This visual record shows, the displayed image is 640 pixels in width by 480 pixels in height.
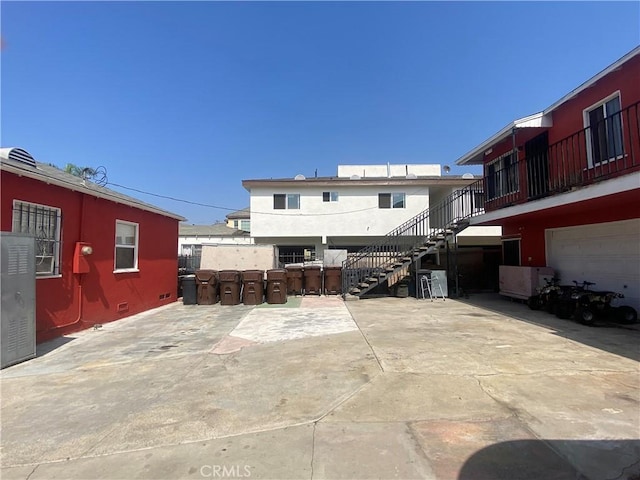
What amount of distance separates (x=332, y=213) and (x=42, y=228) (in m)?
15.3

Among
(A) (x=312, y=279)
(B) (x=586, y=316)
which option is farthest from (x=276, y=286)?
(B) (x=586, y=316)

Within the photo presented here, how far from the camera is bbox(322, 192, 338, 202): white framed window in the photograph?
2116cm

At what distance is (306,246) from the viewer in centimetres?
2219

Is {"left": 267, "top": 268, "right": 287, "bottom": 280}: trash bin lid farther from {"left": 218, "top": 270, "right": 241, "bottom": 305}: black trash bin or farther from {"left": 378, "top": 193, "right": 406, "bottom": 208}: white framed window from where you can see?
{"left": 378, "top": 193, "right": 406, "bottom": 208}: white framed window

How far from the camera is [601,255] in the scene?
955 cm

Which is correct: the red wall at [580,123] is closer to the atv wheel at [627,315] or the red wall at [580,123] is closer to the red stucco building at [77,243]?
the atv wheel at [627,315]

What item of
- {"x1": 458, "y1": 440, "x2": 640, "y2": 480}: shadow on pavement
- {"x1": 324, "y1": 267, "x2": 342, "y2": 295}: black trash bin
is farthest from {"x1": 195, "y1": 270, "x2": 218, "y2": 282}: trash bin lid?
{"x1": 458, "y1": 440, "x2": 640, "y2": 480}: shadow on pavement

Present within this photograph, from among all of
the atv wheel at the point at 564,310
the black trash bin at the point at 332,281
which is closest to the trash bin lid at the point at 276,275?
the black trash bin at the point at 332,281

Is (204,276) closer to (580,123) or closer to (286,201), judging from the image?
(286,201)

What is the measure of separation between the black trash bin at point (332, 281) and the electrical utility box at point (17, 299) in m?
10.4

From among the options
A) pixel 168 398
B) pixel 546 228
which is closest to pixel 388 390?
pixel 168 398

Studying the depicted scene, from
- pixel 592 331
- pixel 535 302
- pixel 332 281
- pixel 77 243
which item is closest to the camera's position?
pixel 592 331

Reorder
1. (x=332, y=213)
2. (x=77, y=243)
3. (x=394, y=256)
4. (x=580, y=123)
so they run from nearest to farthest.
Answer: (x=77, y=243), (x=580, y=123), (x=394, y=256), (x=332, y=213)

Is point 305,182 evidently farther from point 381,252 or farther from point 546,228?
point 546,228
